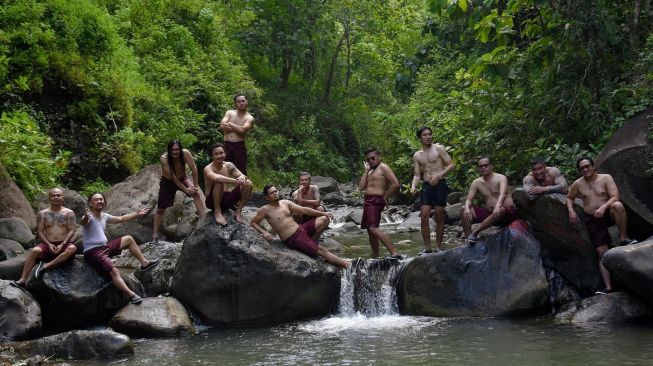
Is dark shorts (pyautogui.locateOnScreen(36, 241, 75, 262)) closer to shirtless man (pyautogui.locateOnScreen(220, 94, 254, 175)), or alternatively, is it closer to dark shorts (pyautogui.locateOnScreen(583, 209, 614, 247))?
shirtless man (pyautogui.locateOnScreen(220, 94, 254, 175))

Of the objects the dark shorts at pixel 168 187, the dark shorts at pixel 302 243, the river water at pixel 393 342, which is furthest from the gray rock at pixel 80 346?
the dark shorts at pixel 168 187

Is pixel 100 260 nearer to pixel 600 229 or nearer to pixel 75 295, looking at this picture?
pixel 75 295

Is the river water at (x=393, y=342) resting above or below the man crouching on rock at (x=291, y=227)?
below

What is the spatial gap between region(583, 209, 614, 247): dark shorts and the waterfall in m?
2.69

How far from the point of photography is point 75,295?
958 cm

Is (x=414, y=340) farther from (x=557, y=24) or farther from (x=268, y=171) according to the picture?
(x=268, y=171)

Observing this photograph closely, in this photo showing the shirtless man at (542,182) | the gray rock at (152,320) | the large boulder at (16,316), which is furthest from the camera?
the shirtless man at (542,182)

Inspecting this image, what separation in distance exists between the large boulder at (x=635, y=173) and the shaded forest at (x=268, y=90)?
708 mm

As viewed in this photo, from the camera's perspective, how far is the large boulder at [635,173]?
1043 centimetres

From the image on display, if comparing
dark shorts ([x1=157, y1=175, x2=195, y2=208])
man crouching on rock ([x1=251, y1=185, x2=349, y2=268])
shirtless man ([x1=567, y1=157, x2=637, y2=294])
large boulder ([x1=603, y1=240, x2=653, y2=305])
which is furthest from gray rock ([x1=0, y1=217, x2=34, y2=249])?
large boulder ([x1=603, y1=240, x2=653, y2=305])

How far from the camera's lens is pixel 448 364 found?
7605 mm

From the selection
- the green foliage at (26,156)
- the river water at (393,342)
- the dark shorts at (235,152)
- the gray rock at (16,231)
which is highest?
the green foliage at (26,156)

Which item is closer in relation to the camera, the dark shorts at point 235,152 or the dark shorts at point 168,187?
the dark shorts at point 168,187

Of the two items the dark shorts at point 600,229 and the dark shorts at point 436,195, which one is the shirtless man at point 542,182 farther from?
the dark shorts at point 436,195
